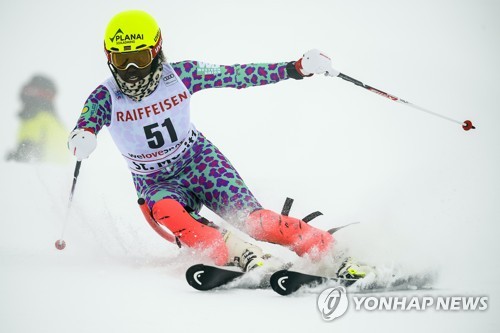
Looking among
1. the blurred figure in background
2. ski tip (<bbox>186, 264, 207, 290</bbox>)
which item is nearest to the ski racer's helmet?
ski tip (<bbox>186, 264, 207, 290</bbox>)

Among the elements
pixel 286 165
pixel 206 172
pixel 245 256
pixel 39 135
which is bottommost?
pixel 245 256

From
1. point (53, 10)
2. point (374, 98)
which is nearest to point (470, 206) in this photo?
point (374, 98)

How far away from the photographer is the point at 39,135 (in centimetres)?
843

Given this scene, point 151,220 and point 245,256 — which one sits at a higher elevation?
point 151,220

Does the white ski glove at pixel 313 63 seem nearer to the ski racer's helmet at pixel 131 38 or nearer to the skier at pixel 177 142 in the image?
the skier at pixel 177 142

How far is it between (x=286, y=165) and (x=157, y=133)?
12.2ft

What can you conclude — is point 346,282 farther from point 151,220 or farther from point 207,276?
point 151,220

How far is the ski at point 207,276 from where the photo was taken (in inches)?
162

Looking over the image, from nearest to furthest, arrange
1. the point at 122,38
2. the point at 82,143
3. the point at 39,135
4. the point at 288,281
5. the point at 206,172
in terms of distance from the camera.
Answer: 1. the point at 288,281
2. the point at 82,143
3. the point at 122,38
4. the point at 206,172
5. the point at 39,135

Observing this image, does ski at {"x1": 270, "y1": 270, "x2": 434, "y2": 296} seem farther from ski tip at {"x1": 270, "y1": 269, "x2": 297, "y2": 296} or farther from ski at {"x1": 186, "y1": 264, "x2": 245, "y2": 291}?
ski at {"x1": 186, "y1": 264, "x2": 245, "y2": 291}

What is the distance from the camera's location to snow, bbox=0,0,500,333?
3955 mm

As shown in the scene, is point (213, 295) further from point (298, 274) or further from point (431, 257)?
point (431, 257)

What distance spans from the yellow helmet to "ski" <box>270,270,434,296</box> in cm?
181

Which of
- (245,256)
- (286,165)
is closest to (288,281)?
(245,256)
